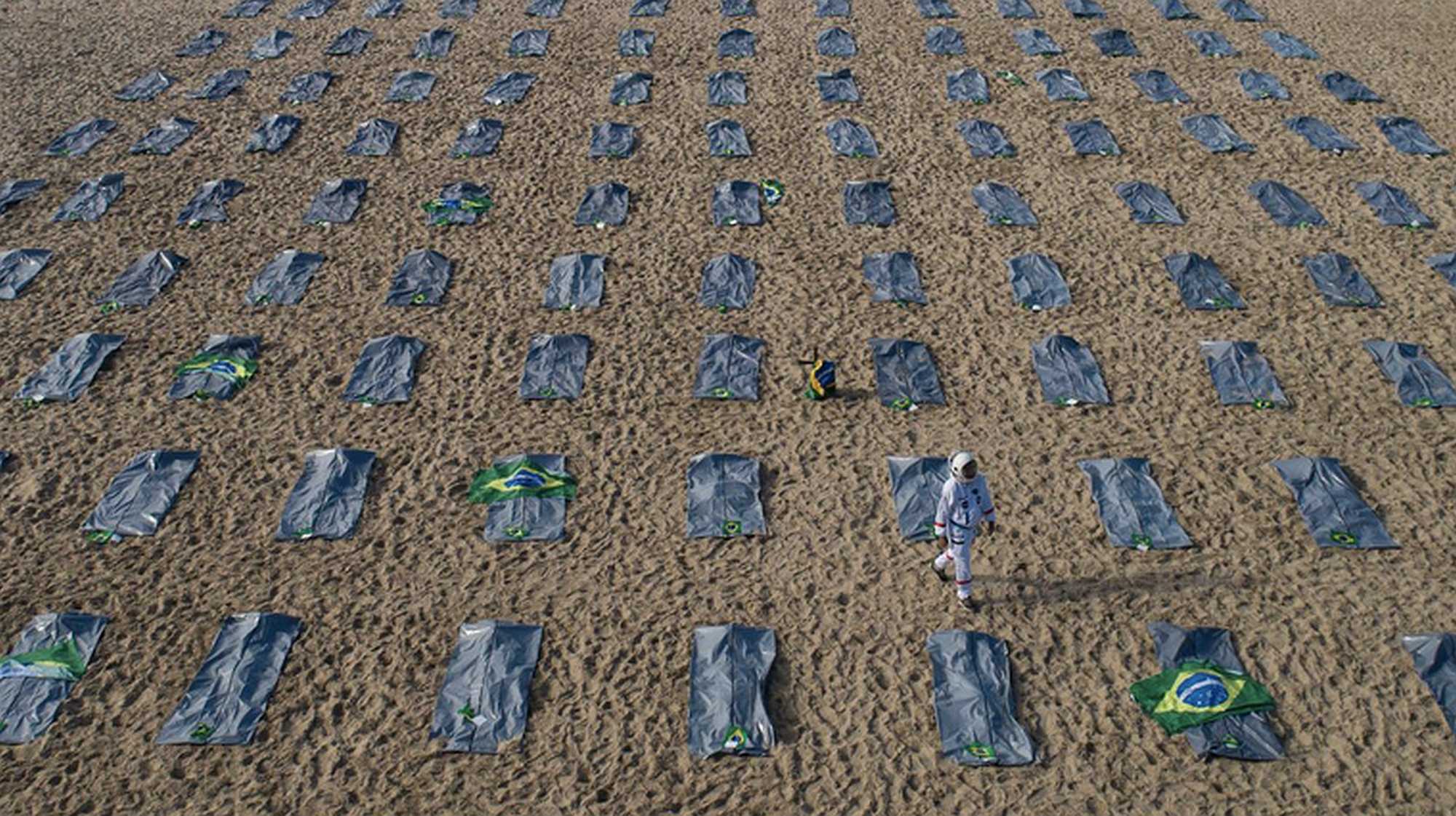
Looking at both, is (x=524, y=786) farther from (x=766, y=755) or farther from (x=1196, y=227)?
(x=1196, y=227)

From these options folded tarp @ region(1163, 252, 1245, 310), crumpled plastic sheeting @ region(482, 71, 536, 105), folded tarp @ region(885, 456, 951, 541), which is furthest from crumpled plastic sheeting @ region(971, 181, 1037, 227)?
crumpled plastic sheeting @ region(482, 71, 536, 105)

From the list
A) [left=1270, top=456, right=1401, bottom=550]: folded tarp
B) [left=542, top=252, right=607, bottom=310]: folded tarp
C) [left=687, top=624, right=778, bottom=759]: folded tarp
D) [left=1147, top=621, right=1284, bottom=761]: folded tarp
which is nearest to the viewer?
[left=1147, top=621, right=1284, bottom=761]: folded tarp

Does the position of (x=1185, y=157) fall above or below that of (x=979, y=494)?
below

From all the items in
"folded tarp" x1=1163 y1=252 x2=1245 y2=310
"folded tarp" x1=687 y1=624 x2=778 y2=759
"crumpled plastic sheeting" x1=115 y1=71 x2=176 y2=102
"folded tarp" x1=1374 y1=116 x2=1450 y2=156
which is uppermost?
"crumpled plastic sheeting" x1=115 y1=71 x2=176 y2=102

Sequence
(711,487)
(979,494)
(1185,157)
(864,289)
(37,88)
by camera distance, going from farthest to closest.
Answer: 1. (37,88)
2. (1185,157)
3. (864,289)
4. (711,487)
5. (979,494)

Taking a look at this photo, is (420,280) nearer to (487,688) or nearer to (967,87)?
(487,688)

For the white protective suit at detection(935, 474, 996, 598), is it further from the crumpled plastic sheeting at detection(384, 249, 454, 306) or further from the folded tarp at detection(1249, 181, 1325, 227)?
the folded tarp at detection(1249, 181, 1325, 227)

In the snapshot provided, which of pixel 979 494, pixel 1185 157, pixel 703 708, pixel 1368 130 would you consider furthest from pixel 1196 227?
pixel 703 708
